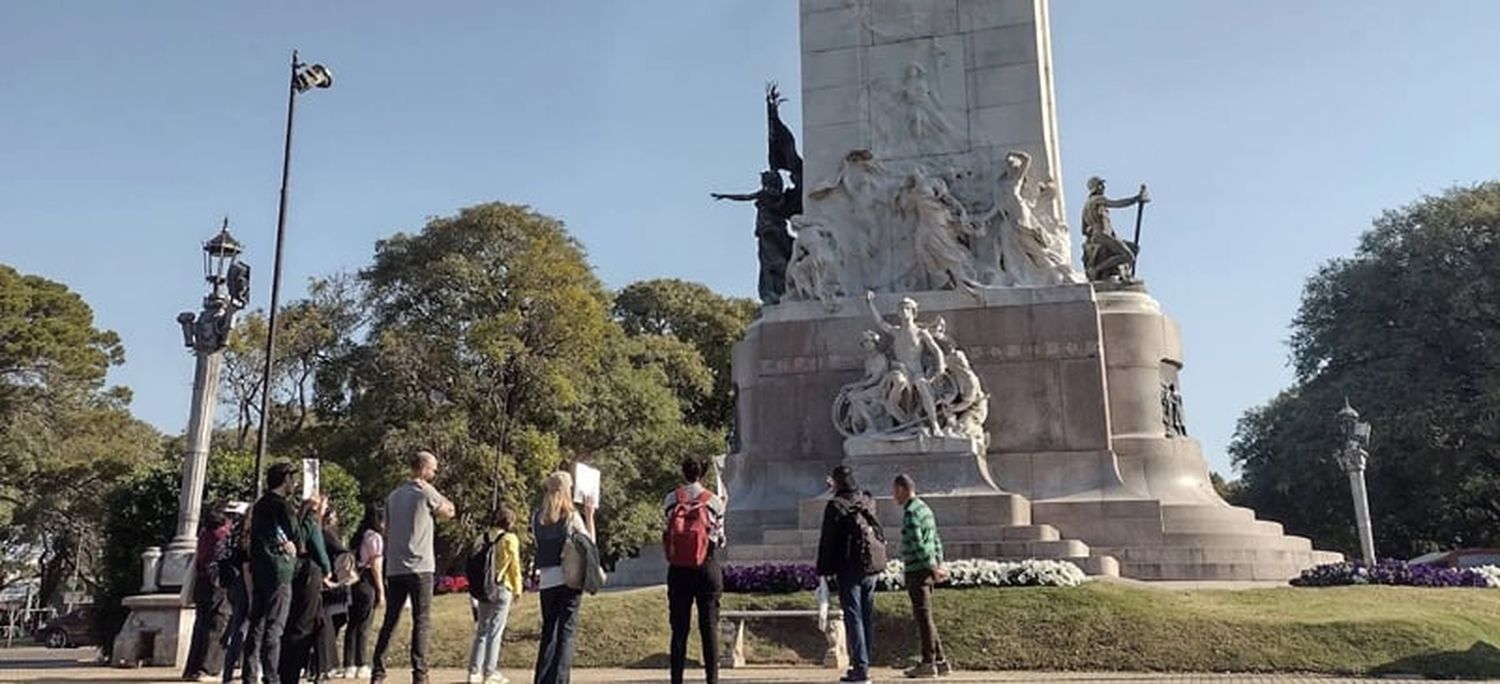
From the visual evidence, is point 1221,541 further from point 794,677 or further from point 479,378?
point 479,378

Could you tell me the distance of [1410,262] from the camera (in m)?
36.7

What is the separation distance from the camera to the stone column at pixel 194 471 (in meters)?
13.6

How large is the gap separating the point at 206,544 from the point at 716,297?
135 ft

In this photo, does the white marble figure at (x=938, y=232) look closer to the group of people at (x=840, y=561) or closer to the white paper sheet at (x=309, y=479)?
the group of people at (x=840, y=561)

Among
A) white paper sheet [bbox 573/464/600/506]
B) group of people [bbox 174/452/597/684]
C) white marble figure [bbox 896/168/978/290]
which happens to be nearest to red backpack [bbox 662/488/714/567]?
group of people [bbox 174/452/597/684]

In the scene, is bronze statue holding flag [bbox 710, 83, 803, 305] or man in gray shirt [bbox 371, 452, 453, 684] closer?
man in gray shirt [bbox 371, 452, 453, 684]

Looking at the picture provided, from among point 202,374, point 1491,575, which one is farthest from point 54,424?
point 1491,575

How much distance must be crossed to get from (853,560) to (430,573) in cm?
329

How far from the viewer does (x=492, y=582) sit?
31.6 ft

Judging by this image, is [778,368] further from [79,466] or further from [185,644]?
[79,466]

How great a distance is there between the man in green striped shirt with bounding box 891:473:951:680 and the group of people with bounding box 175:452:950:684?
0.04 feet

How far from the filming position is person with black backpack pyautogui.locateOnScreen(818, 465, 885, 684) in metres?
9.20

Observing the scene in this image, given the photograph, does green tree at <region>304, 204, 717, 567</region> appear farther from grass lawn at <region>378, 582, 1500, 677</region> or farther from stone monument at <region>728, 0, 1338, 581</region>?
grass lawn at <region>378, 582, 1500, 677</region>

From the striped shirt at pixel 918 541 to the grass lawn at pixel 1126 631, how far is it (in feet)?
6.54
